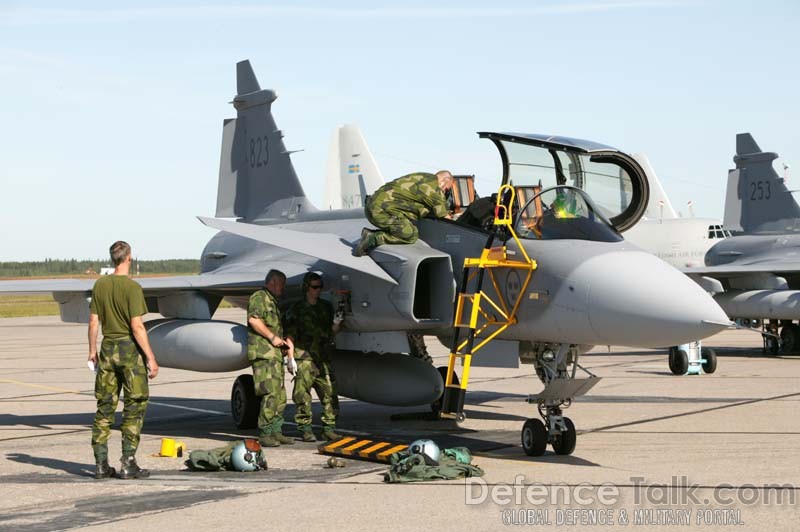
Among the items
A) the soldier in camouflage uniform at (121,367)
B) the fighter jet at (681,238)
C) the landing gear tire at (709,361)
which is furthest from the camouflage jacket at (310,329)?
the fighter jet at (681,238)

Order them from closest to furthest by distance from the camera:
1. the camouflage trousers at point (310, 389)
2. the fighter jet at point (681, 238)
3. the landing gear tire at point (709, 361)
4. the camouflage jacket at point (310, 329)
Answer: the camouflage trousers at point (310, 389), the camouflage jacket at point (310, 329), the landing gear tire at point (709, 361), the fighter jet at point (681, 238)

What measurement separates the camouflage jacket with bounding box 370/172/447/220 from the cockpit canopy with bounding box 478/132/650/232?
0.70m

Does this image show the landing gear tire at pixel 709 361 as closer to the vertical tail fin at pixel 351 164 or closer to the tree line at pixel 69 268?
the vertical tail fin at pixel 351 164

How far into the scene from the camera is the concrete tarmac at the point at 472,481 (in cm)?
691

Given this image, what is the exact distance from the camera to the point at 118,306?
8.77m

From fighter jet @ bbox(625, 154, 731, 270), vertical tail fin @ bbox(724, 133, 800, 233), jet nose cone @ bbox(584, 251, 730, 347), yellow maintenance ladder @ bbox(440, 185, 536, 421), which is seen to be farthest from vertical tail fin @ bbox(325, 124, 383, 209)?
jet nose cone @ bbox(584, 251, 730, 347)

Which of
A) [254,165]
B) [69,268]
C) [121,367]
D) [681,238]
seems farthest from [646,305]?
[69,268]

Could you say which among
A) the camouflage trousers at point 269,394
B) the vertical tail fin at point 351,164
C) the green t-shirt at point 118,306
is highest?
the vertical tail fin at point 351,164

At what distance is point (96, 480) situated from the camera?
8602 mm

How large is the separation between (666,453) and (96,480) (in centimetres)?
483

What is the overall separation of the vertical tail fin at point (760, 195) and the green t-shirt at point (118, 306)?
20.7 meters

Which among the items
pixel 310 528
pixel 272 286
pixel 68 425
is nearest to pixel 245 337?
pixel 272 286

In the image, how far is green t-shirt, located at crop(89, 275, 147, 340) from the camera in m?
8.74

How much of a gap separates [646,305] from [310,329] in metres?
3.68
